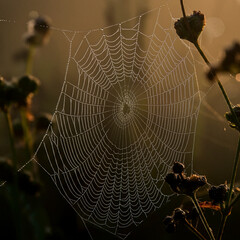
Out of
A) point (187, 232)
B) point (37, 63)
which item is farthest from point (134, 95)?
point (37, 63)

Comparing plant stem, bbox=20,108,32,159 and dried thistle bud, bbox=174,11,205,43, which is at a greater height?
dried thistle bud, bbox=174,11,205,43

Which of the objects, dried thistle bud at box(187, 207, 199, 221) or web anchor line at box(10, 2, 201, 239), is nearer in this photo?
dried thistle bud at box(187, 207, 199, 221)

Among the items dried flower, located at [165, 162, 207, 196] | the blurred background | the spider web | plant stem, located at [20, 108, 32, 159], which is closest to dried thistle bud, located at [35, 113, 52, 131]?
plant stem, located at [20, 108, 32, 159]

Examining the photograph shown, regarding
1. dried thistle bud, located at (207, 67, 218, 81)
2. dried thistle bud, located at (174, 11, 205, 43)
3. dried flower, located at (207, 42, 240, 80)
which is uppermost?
dried thistle bud, located at (174, 11, 205, 43)

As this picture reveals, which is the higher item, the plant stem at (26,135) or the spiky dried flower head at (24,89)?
the spiky dried flower head at (24,89)

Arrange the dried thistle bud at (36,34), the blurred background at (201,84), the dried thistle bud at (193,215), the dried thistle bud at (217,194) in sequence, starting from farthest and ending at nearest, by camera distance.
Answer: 1. the blurred background at (201,84)
2. the dried thistle bud at (36,34)
3. the dried thistle bud at (193,215)
4. the dried thistle bud at (217,194)

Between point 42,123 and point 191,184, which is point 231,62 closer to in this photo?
point 191,184

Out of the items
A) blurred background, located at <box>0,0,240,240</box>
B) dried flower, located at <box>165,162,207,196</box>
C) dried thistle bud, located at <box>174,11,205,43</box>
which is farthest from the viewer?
blurred background, located at <box>0,0,240,240</box>

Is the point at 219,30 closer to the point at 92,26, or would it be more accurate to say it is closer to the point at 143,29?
the point at 143,29

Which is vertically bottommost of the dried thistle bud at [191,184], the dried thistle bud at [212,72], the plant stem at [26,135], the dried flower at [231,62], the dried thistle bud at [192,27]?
the plant stem at [26,135]

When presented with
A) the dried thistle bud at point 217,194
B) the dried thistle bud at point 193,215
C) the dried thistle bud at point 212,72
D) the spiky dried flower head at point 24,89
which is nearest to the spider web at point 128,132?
the spiky dried flower head at point 24,89

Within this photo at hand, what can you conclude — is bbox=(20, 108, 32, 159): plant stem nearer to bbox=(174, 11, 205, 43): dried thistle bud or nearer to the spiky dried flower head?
the spiky dried flower head

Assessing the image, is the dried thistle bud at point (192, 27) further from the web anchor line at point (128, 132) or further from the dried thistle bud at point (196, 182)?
the web anchor line at point (128, 132)
